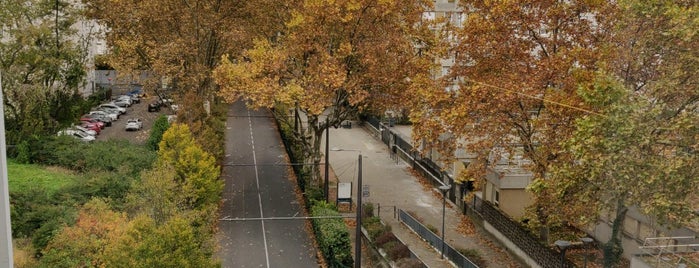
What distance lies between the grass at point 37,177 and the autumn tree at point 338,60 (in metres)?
8.70

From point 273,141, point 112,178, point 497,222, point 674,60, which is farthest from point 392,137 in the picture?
point 674,60

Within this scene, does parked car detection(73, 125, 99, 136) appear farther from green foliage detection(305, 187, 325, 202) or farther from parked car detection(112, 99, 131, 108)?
green foliage detection(305, 187, 325, 202)

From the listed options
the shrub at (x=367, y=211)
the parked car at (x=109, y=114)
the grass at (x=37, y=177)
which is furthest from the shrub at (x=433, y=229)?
the parked car at (x=109, y=114)

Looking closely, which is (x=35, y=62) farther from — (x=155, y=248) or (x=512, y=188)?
(x=512, y=188)

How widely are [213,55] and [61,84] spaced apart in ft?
30.0

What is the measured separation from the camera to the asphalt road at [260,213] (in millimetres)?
25016

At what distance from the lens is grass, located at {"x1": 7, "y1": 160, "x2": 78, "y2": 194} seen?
91.4 feet

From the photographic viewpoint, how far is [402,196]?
3328cm

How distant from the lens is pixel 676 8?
1432cm

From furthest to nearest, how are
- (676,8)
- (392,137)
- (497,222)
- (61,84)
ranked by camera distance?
1. (392,137)
2. (61,84)
3. (497,222)
4. (676,8)

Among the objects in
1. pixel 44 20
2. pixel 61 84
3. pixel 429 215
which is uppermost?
pixel 44 20

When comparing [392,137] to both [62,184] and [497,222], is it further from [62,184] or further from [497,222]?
[62,184]

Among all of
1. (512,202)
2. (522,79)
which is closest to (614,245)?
(522,79)

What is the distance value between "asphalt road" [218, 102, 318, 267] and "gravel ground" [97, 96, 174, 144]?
6489 mm
